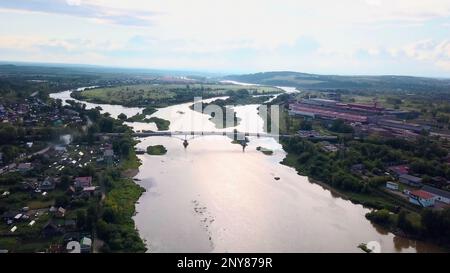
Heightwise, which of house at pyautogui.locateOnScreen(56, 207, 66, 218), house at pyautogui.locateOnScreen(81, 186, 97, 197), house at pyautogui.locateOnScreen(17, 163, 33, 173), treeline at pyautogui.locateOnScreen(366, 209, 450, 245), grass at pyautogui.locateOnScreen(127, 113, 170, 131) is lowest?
treeline at pyautogui.locateOnScreen(366, 209, 450, 245)

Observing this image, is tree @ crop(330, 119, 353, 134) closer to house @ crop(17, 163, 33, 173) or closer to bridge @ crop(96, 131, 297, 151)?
bridge @ crop(96, 131, 297, 151)

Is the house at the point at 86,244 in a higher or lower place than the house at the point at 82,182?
lower

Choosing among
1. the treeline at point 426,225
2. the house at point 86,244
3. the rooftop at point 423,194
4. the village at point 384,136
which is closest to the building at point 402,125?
the village at point 384,136

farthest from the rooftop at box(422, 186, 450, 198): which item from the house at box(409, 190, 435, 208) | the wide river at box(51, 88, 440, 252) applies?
the wide river at box(51, 88, 440, 252)

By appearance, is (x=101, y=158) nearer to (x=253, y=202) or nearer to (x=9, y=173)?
(x=9, y=173)

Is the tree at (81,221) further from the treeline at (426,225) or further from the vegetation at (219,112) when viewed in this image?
the vegetation at (219,112)

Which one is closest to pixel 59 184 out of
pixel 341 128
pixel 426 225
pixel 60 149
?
pixel 60 149

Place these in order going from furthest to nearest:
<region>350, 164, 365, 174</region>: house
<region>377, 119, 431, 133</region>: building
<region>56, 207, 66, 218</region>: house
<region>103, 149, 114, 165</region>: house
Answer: <region>377, 119, 431, 133</region>: building
<region>103, 149, 114, 165</region>: house
<region>350, 164, 365, 174</region>: house
<region>56, 207, 66, 218</region>: house
